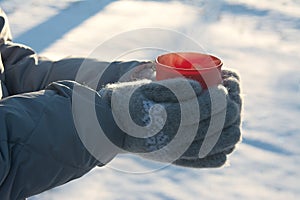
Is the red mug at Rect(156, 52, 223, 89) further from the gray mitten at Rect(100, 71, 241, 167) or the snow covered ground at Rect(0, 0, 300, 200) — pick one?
the snow covered ground at Rect(0, 0, 300, 200)

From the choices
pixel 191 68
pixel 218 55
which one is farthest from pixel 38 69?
pixel 218 55

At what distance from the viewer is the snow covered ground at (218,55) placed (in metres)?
1.62

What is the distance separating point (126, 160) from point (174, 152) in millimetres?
789

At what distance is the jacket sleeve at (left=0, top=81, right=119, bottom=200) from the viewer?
886mm

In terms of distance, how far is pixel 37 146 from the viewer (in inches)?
35.2

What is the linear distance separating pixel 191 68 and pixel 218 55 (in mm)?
1358

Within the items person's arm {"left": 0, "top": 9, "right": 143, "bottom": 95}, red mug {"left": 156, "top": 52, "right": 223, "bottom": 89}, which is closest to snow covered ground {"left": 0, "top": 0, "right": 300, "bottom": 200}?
person's arm {"left": 0, "top": 9, "right": 143, "bottom": 95}

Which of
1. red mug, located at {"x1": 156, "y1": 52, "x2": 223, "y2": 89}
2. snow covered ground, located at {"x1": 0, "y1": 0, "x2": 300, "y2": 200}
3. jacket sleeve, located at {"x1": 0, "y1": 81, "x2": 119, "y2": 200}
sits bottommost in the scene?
snow covered ground, located at {"x1": 0, "y1": 0, "x2": 300, "y2": 200}

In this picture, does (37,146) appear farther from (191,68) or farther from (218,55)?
(218,55)

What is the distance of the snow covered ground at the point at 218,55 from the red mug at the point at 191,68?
61 cm

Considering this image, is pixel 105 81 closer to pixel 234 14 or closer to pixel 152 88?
pixel 152 88

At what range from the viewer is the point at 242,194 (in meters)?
1.58

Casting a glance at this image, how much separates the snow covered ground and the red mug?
61cm

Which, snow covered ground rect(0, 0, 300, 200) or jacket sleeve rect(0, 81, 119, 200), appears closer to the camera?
jacket sleeve rect(0, 81, 119, 200)
